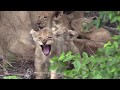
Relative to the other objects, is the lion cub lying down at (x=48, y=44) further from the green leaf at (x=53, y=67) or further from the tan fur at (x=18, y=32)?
the green leaf at (x=53, y=67)

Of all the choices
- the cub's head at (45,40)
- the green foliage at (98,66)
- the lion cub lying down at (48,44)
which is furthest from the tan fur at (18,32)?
the green foliage at (98,66)

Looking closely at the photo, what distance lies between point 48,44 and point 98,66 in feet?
3.55

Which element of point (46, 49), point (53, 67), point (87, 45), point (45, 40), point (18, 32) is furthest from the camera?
point (18, 32)

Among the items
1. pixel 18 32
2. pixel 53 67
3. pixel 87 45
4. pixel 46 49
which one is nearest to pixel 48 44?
pixel 46 49

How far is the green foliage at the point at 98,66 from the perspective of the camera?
3904 mm

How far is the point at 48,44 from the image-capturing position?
521 cm

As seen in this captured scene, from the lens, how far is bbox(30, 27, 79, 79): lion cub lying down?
521cm

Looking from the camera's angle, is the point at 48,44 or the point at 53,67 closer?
the point at 53,67

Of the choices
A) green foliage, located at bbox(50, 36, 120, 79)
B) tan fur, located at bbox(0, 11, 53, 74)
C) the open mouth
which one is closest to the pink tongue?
the open mouth

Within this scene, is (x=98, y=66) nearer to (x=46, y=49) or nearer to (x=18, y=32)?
(x=46, y=49)

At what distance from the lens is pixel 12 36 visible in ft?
21.5

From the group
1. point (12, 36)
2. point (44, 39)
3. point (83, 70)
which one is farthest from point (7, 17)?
point (83, 70)

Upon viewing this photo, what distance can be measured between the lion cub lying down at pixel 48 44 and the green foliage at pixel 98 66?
787 millimetres

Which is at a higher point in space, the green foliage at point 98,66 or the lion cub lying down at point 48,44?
the lion cub lying down at point 48,44
